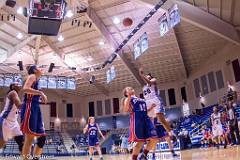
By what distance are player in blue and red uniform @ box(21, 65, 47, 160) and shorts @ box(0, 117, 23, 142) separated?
977mm

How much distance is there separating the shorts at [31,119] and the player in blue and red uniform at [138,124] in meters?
1.40

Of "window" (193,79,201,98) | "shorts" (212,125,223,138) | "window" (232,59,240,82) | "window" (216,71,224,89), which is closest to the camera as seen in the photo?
"shorts" (212,125,223,138)

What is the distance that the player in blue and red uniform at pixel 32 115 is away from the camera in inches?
193

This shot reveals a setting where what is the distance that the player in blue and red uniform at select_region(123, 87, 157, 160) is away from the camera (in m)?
5.34

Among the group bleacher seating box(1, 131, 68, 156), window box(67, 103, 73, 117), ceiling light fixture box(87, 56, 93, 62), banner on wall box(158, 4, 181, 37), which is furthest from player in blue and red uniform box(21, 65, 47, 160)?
window box(67, 103, 73, 117)

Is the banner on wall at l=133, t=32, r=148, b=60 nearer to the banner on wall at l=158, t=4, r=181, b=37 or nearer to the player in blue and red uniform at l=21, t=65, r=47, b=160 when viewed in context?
the banner on wall at l=158, t=4, r=181, b=37

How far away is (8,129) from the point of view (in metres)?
5.87

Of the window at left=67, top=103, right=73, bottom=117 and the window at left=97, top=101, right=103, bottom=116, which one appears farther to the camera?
the window at left=67, top=103, right=73, bottom=117

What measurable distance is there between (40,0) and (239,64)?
1720 cm

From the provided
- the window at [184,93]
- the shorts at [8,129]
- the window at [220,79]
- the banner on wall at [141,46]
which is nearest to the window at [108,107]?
the window at [184,93]

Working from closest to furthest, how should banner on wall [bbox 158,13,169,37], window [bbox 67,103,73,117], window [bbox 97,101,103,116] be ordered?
1. banner on wall [bbox 158,13,169,37]
2. window [bbox 97,101,103,116]
3. window [bbox 67,103,73,117]

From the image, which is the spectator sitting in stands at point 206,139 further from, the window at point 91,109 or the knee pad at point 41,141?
the window at point 91,109

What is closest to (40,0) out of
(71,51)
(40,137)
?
(40,137)

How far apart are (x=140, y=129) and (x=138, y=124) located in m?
0.09
